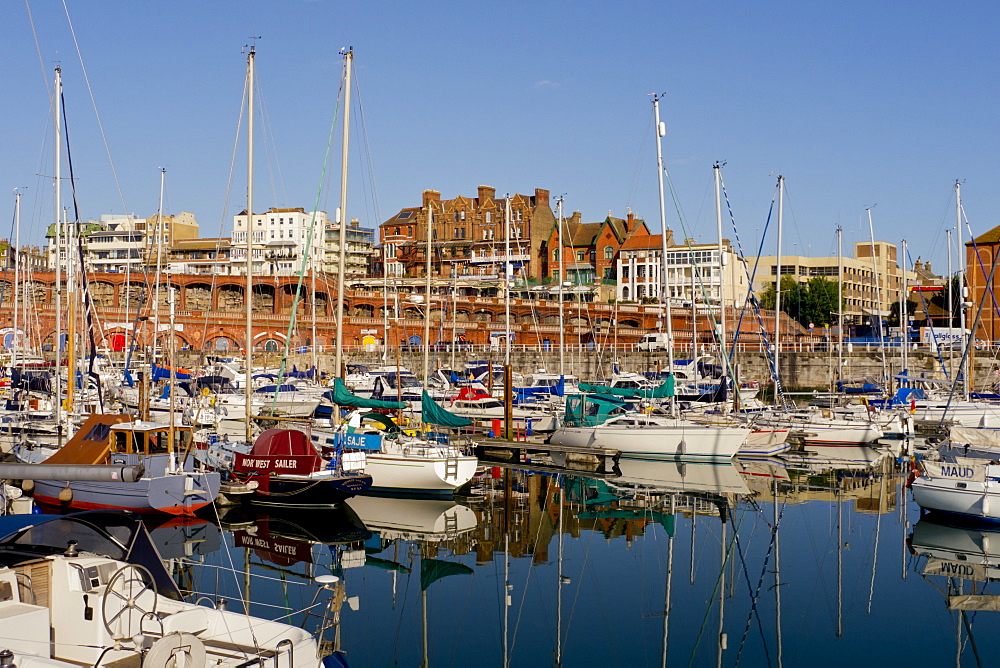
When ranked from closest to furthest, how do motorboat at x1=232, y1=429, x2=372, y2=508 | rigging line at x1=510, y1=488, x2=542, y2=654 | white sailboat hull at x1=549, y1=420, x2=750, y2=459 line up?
rigging line at x1=510, y1=488, x2=542, y2=654 < motorboat at x1=232, y1=429, x2=372, y2=508 < white sailboat hull at x1=549, y1=420, x2=750, y2=459

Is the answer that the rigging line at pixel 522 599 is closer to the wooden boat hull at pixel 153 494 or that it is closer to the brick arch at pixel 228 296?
the wooden boat hull at pixel 153 494

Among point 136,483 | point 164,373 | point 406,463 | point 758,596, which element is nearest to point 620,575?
point 758,596

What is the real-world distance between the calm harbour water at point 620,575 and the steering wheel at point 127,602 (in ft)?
6.65

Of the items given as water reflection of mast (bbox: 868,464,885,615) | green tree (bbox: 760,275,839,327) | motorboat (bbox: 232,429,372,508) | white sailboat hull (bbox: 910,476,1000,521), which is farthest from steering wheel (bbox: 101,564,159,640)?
green tree (bbox: 760,275,839,327)

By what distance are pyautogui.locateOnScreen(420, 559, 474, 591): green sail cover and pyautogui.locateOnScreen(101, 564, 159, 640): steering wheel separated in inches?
419

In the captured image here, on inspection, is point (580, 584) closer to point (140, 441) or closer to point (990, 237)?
point (140, 441)

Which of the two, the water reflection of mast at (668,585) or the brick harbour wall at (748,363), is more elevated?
the brick harbour wall at (748,363)

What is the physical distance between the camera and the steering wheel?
12.8 m

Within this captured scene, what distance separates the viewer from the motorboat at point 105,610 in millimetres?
12336

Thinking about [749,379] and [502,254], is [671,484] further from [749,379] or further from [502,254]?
[502,254]

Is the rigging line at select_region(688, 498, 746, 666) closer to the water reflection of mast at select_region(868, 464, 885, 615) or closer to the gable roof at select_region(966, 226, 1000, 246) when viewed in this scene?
the water reflection of mast at select_region(868, 464, 885, 615)

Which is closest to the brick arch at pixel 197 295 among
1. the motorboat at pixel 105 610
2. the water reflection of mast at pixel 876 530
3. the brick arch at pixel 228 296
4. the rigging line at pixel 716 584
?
the brick arch at pixel 228 296

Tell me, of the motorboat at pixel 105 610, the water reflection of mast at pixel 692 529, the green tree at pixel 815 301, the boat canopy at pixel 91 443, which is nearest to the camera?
the motorboat at pixel 105 610

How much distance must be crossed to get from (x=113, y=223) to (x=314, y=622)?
170453 mm
